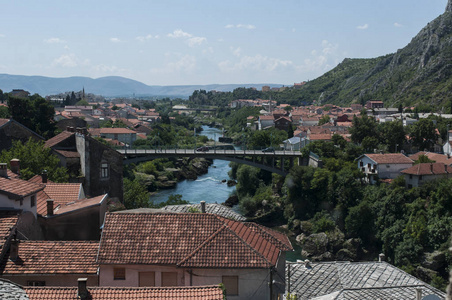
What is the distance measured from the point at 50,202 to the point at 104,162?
1655cm

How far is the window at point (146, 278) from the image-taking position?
11805mm

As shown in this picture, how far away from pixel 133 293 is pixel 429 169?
104 feet

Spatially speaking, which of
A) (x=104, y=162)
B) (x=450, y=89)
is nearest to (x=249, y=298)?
(x=104, y=162)

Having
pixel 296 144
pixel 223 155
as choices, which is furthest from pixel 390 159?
pixel 296 144

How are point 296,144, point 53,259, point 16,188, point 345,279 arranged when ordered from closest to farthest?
1. point 53,259
2. point 16,188
3. point 345,279
4. point 296,144

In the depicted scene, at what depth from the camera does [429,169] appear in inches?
1457

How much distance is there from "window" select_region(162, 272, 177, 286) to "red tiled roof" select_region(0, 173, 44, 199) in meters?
4.20

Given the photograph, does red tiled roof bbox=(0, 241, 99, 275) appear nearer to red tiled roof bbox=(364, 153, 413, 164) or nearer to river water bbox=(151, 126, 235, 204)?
red tiled roof bbox=(364, 153, 413, 164)

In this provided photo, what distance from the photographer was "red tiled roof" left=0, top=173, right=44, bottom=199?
13127 millimetres

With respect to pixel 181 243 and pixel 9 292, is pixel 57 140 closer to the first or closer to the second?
pixel 181 243

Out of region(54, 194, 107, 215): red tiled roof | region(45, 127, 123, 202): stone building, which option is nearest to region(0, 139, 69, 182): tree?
region(45, 127, 123, 202): stone building

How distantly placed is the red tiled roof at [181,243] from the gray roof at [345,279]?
3972mm

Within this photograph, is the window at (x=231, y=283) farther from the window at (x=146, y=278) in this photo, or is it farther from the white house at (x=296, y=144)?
the white house at (x=296, y=144)

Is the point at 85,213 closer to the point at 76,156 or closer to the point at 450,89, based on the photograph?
the point at 76,156
